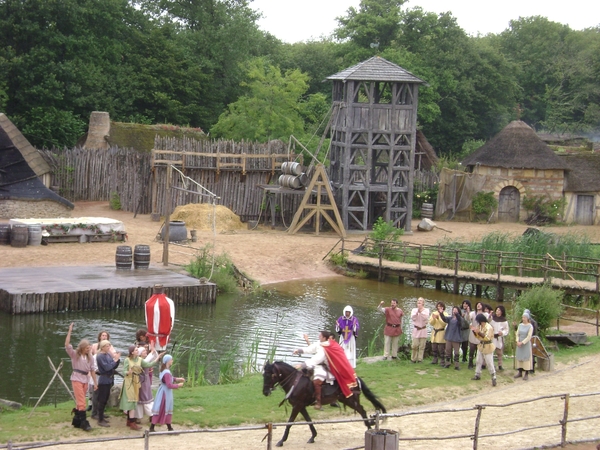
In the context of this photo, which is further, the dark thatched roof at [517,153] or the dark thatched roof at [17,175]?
the dark thatched roof at [517,153]

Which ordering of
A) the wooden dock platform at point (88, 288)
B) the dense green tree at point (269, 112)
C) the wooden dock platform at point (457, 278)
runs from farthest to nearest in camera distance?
the dense green tree at point (269, 112) < the wooden dock platform at point (457, 278) < the wooden dock platform at point (88, 288)

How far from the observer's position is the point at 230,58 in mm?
57469

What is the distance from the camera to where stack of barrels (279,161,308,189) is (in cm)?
3466

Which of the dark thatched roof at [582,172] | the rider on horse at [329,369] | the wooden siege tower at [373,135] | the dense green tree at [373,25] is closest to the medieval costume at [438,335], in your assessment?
the rider on horse at [329,369]

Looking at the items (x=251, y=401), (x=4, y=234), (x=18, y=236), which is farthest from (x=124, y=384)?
(x=4, y=234)

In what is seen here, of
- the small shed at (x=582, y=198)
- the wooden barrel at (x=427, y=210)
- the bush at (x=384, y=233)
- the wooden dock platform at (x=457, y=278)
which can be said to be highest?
the small shed at (x=582, y=198)

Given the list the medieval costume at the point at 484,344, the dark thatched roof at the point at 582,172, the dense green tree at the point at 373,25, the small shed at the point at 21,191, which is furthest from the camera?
the dense green tree at the point at 373,25

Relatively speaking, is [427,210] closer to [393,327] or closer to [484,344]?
[393,327]

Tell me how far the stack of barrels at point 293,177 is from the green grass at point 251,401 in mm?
16835

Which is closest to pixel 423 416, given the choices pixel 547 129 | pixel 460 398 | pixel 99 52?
pixel 460 398

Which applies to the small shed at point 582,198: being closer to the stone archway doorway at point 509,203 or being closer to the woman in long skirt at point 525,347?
the stone archway doorway at point 509,203

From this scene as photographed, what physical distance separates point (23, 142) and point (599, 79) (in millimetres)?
41053

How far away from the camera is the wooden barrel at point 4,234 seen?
2869 centimetres

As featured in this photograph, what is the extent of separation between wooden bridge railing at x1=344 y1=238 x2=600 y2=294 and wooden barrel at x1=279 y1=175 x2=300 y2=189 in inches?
157
